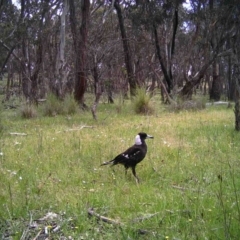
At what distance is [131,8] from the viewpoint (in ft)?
49.0

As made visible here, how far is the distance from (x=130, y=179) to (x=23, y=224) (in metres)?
1.54

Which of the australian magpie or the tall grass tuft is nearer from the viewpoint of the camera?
the australian magpie

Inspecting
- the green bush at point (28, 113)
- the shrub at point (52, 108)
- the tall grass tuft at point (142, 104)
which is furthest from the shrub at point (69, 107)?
the tall grass tuft at point (142, 104)

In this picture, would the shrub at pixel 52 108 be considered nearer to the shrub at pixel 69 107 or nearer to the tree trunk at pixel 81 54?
the shrub at pixel 69 107

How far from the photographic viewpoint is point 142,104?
36.3ft

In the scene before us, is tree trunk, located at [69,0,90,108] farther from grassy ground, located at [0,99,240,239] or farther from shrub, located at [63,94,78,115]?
grassy ground, located at [0,99,240,239]

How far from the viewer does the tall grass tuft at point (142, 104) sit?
11.0 meters

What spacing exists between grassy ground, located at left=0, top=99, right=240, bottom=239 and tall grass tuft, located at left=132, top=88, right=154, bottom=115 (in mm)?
3969

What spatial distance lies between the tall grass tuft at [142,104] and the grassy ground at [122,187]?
397 centimetres

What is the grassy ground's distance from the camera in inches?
117

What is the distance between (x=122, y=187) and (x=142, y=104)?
7.23 m

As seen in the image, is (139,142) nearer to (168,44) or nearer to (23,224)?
(23,224)

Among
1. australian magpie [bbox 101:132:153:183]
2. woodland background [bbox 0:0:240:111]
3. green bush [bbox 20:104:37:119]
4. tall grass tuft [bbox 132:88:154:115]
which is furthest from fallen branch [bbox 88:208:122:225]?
green bush [bbox 20:104:37:119]

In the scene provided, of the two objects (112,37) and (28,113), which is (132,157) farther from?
(112,37)
